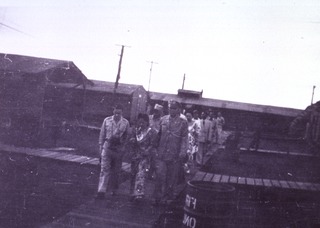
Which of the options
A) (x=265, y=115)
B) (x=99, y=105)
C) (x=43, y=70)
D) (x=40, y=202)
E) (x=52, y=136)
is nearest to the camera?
(x=40, y=202)

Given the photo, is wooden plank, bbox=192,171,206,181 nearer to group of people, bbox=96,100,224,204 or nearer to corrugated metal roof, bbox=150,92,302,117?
group of people, bbox=96,100,224,204

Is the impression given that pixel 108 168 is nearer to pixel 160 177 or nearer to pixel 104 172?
pixel 104 172

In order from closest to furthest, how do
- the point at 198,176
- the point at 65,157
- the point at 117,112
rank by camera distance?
1. the point at 117,112
2. the point at 198,176
3. the point at 65,157

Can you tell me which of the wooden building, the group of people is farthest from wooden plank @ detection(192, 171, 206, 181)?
the wooden building

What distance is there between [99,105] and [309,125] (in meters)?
25.8

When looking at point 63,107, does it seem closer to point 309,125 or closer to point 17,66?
point 17,66

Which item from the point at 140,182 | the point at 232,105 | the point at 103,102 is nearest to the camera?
the point at 140,182

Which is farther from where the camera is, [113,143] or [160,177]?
[113,143]

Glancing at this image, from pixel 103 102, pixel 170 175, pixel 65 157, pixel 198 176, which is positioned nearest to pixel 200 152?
pixel 198 176

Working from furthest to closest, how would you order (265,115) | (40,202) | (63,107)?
(265,115) → (63,107) → (40,202)

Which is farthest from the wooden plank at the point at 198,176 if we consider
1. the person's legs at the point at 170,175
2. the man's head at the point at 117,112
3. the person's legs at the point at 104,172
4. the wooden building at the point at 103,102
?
the wooden building at the point at 103,102

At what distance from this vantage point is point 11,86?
1468 cm

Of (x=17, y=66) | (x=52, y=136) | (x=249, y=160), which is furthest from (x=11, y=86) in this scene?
(x=249, y=160)

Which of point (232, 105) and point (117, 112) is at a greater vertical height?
point (232, 105)
